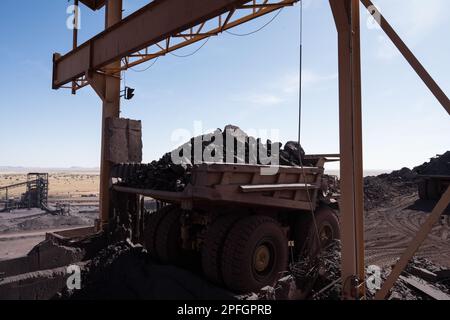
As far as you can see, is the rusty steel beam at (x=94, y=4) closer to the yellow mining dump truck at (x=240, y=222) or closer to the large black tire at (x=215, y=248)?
the yellow mining dump truck at (x=240, y=222)

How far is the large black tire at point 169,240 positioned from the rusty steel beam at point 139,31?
12.2ft

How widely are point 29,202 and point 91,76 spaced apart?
55.0 feet

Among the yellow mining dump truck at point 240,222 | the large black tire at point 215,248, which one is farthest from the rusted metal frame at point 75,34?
the large black tire at point 215,248

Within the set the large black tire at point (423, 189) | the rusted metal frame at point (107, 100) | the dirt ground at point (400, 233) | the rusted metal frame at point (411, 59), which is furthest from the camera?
the large black tire at point (423, 189)

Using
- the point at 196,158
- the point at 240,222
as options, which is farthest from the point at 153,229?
the point at 240,222

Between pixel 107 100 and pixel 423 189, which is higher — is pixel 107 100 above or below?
above

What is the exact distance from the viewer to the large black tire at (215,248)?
15.3ft

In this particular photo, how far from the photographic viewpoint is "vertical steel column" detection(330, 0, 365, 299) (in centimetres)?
366

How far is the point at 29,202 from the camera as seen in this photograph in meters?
21.7

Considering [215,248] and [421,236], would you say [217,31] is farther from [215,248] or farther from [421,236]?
[421,236]

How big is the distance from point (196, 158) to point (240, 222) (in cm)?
133

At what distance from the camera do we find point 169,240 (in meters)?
5.83
